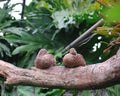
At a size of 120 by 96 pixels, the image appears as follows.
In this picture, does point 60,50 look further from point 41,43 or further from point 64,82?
point 64,82

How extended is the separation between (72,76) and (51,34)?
1.48m

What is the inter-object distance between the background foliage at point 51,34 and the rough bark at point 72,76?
1074mm

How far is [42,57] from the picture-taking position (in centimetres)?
92

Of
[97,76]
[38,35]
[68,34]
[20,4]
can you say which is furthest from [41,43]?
[97,76]

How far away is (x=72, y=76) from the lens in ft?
2.77

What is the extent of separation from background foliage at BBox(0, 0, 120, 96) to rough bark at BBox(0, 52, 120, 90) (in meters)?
1.07

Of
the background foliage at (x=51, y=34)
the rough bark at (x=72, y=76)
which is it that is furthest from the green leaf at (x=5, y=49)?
the rough bark at (x=72, y=76)

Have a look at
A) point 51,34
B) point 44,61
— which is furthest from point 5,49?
point 44,61

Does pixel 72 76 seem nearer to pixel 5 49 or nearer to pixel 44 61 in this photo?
pixel 44 61

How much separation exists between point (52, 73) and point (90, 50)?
1363 millimetres

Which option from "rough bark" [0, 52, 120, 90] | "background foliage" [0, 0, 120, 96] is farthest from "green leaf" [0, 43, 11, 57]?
"rough bark" [0, 52, 120, 90]

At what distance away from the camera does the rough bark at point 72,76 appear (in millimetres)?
742

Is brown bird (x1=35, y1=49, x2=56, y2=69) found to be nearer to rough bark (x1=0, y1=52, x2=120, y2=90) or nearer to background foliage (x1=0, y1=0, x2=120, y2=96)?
rough bark (x1=0, y1=52, x2=120, y2=90)

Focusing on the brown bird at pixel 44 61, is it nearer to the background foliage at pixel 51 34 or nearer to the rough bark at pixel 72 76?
the rough bark at pixel 72 76
